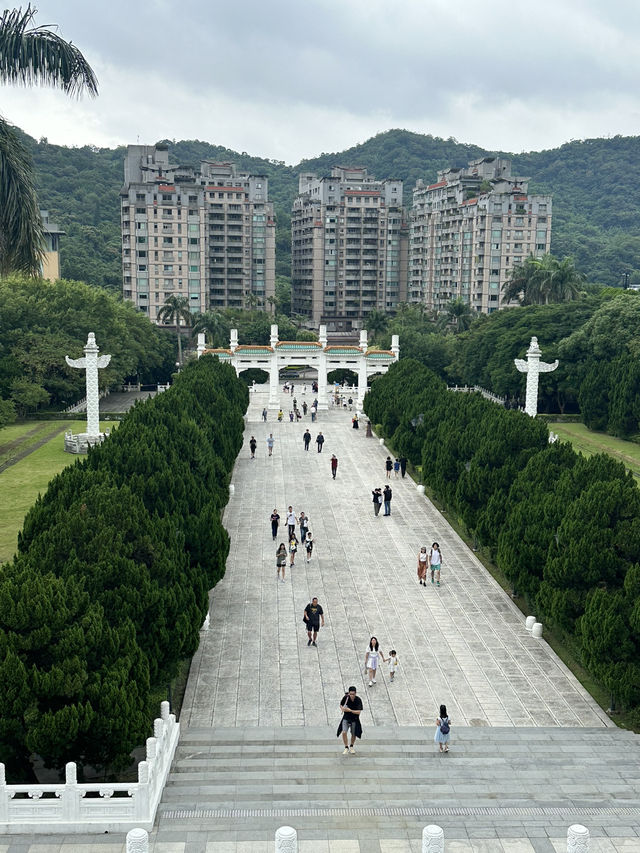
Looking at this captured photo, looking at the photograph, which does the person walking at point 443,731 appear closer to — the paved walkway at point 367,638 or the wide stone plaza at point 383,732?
the wide stone plaza at point 383,732

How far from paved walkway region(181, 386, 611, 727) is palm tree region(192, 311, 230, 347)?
5887cm

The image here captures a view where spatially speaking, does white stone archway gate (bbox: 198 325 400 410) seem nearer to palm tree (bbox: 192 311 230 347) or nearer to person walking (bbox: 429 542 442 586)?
palm tree (bbox: 192 311 230 347)

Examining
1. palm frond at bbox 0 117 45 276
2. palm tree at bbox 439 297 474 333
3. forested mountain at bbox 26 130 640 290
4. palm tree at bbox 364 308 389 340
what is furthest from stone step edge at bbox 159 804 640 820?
forested mountain at bbox 26 130 640 290

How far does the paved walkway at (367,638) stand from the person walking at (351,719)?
54.9 inches

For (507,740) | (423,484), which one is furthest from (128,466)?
(423,484)

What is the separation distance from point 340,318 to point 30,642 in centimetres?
12349

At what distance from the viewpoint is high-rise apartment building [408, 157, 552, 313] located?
11569cm

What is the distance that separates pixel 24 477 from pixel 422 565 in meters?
22.8

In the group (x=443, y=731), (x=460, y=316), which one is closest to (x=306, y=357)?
(x=460, y=316)

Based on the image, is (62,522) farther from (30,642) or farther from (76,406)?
(76,406)

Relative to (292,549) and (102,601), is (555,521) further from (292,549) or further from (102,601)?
(102,601)

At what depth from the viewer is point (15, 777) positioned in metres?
14.8

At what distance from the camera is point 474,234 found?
11781 centimetres

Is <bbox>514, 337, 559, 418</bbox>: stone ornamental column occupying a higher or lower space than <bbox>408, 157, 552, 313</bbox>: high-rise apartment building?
lower
